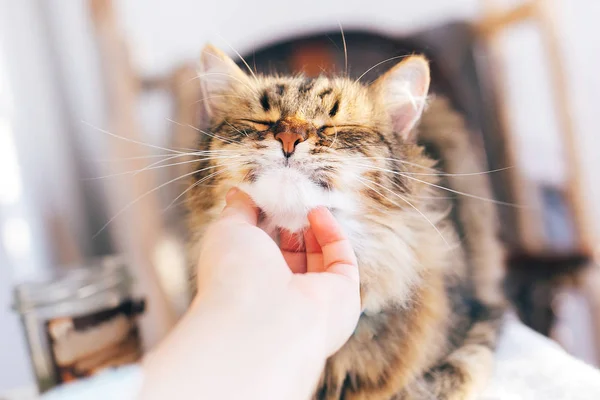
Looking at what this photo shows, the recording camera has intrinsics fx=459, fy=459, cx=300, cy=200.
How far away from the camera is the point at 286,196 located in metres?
0.37

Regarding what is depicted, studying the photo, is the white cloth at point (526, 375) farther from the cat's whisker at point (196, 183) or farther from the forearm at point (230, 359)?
the cat's whisker at point (196, 183)

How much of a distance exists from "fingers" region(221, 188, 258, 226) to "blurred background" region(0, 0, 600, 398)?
0.10 meters

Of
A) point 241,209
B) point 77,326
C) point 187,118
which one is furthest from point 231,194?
point 77,326

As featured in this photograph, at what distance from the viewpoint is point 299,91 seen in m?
0.39

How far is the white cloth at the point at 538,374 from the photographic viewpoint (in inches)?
15.5

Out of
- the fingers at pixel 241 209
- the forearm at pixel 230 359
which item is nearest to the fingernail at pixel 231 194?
the fingers at pixel 241 209

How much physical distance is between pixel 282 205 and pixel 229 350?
0.12 metres

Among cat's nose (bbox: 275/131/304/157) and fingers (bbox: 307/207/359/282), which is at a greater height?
cat's nose (bbox: 275/131/304/157)

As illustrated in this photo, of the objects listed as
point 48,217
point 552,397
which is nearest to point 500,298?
point 552,397

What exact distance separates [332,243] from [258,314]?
3.5 inches

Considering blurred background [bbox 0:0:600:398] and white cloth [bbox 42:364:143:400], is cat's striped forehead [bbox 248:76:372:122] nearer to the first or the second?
blurred background [bbox 0:0:600:398]

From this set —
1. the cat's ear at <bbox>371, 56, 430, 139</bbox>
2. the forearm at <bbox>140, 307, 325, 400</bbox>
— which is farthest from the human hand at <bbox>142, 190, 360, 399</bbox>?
the cat's ear at <bbox>371, 56, 430, 139</bbox>

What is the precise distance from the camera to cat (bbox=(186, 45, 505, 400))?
37 centimetres

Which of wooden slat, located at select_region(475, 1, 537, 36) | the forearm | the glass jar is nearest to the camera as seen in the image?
the forearm
